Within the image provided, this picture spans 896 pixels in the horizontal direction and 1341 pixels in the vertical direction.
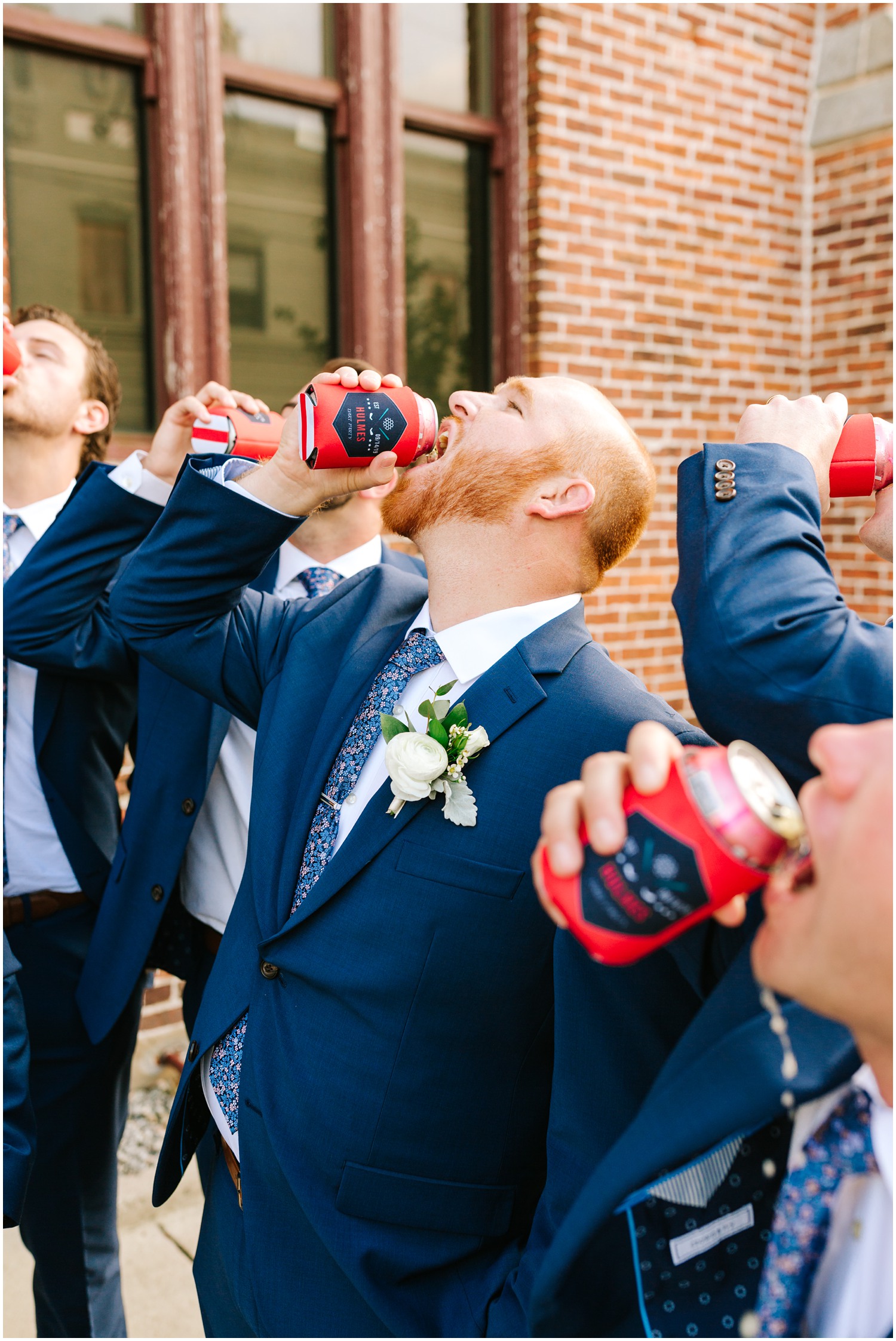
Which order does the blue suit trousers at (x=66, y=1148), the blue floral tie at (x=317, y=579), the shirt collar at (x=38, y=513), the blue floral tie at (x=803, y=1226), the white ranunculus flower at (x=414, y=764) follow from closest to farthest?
the blue floral tie at (x=803, y=1226)
the white ranunculus flower at (x=414, y=764)
the blue suit trousers at (x=66, y=1148)
the shirt collar at (x=38, y=513)
the blue floral tie at (x=317, y=579)

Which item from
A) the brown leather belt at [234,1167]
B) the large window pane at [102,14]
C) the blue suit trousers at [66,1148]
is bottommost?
the blue suit trousers at [66,1148]

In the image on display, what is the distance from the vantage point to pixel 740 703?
1120mm

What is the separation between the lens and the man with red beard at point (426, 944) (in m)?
1.33

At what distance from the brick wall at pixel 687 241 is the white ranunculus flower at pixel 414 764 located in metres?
3.16

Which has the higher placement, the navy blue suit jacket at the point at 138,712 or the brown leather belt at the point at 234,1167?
the navy blue suit jacket at the point at 138,712

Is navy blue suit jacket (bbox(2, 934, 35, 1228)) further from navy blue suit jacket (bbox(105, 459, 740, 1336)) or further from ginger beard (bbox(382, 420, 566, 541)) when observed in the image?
ginger beard (bbox(382, 420, 566, 541))

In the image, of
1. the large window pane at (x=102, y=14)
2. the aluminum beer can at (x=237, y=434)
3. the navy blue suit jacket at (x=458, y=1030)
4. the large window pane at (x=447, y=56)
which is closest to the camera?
the navy blue suit jacket at (x=458, y=1030)

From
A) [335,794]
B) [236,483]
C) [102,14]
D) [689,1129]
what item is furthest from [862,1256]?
[102,14]

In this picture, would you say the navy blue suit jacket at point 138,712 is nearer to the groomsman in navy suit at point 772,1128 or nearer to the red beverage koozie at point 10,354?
the red beverage koozie at point 10,354

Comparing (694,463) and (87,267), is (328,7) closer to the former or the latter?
(87,267)

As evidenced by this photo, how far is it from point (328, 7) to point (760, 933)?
4.17 m

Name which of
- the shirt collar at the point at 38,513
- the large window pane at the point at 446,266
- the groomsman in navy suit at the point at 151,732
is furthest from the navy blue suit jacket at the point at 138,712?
the large window pane at the point at 446,266

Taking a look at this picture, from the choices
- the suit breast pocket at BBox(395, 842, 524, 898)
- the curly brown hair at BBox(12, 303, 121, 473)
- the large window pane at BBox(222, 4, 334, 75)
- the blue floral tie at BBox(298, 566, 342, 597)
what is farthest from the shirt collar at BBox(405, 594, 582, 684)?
the large window pane at BBox(222, 4, 334, 75)

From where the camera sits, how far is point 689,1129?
919mm
